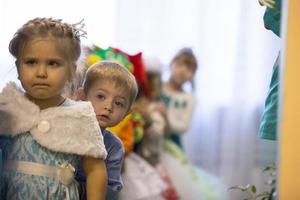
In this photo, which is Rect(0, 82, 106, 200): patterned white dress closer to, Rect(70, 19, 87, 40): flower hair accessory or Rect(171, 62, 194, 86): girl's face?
Rect(70, 19, 87, 40): flower hair accessory

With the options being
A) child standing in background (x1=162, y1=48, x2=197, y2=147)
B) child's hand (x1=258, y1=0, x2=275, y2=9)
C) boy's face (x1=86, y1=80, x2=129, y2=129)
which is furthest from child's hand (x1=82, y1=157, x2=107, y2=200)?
child standing in background (x1=162, y1=48, x2=197, y2=147)

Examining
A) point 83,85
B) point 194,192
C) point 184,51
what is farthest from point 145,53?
point 83,85

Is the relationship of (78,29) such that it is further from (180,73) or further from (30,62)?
(180,73)

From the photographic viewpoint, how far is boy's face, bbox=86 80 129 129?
1179 mm

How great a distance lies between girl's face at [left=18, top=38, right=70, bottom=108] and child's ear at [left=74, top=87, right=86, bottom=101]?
3.1 inches

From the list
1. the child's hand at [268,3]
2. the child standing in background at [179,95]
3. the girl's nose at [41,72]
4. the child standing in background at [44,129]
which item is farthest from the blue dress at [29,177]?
the child standing in background at [179,95]

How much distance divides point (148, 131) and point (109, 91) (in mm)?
1118

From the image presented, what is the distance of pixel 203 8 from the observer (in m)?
2.83

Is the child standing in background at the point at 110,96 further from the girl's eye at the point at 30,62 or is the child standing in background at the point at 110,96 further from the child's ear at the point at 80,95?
the girl's eye at the point at 30,62

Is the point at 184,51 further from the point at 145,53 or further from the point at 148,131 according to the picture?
the point at 148,131

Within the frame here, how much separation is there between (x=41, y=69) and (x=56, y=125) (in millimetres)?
108

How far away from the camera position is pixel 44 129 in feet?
3.53

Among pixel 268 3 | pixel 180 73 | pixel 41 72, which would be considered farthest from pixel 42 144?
pixel 180 73

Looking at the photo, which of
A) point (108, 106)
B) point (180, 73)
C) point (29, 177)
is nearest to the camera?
point (29, 177)
